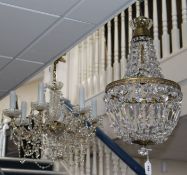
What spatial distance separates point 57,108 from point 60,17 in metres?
1.64

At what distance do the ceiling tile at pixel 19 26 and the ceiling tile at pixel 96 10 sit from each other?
17 centimetres

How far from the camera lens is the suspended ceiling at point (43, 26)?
2.75 meters

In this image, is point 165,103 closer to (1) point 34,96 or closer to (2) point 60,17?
(2) point 60,17

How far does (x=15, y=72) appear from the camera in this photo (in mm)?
3754

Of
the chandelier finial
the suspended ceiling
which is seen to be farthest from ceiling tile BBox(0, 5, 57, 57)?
the chandelier finial

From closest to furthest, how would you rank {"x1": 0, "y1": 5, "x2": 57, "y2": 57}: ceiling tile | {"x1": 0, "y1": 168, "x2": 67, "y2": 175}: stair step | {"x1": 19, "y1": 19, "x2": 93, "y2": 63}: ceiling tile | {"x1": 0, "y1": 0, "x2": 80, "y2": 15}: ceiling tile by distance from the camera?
{"x1": 0, "y1": 0, "x2": 80, "y2": 15}: ceiling tile → {"x1": 0, "y1": 5, "x2": 57, "y2": 57}: ceiling tile → {"x1": 19, "y1": 19, "x2": 93, "y2": 63}: ceiling tile → {"x1": 0, "y1": 168, "x2": 67, "y2": 175}: stair step

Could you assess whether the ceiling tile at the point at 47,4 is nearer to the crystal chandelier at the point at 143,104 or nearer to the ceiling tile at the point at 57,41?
the ceiling tile at the point at 57,41

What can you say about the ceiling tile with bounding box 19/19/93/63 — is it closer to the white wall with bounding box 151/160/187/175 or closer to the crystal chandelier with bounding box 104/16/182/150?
the crystal chandelier with bounding box 104/16/182/150

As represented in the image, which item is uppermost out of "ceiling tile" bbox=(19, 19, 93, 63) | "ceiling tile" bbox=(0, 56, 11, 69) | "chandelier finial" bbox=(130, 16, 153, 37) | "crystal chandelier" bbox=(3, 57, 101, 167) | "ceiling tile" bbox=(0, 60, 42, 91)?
"chandelier finial" bbox=(130, 16, 153, 37)

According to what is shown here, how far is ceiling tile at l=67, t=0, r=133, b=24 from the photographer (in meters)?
2.74

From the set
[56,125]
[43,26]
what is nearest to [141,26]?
[43,26]

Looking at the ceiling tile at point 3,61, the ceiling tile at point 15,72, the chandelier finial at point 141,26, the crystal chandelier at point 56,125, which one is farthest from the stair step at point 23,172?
the chandelier finial at point 141,26

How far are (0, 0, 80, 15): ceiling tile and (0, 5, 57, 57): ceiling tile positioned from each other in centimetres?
7

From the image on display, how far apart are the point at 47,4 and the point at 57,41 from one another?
54 cm
